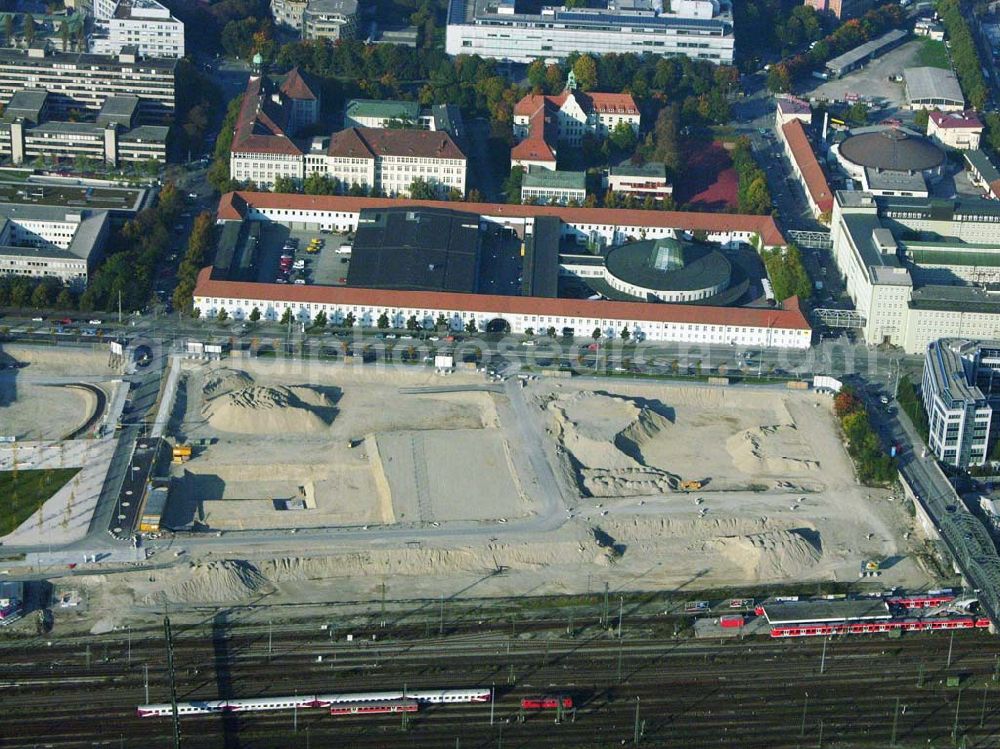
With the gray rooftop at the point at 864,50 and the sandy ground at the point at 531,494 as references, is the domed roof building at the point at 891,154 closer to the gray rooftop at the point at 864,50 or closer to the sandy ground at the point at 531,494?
the gray rooftop at the point at 864,50

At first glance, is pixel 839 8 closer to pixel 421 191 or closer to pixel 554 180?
pixel 554 180

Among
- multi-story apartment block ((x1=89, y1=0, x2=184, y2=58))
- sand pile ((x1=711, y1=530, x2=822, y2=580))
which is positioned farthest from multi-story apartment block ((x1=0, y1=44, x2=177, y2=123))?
sand pile ((x1=711, y1=530, x2=822, y2=580))

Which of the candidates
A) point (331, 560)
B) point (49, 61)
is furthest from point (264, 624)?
point (49, 61)

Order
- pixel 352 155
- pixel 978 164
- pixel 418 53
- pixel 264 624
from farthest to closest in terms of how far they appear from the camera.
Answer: pixel 418 53 < pixel 978 164 < pixel 352 155 < pixel 264 624

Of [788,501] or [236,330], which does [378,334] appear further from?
[788,501]

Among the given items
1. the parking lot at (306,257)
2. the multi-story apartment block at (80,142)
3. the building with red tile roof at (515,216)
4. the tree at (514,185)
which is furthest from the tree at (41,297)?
the tree at (514,185)

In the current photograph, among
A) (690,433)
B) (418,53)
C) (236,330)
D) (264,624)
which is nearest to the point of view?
(264,624)

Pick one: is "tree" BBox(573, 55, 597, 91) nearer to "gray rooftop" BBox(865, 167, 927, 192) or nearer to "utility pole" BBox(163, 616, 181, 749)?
"gray rooftop" BBox(865, 167, 927, 192)
